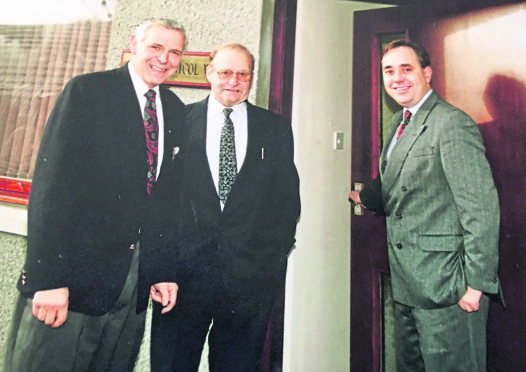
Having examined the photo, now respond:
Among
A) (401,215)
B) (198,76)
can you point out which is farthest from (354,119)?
(198,76)

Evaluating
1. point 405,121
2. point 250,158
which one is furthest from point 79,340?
point 405,121

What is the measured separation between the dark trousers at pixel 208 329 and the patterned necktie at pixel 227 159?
33 centimetres

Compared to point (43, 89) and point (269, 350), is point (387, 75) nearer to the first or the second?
point (269, 350)

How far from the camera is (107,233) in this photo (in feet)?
2.93

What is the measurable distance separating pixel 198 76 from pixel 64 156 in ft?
1.76

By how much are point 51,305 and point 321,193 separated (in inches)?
39.9

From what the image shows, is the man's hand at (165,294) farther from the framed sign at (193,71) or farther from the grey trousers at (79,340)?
the framed sign at (193,71)

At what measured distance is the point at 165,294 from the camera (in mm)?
1014

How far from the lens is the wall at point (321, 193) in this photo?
1.22 metres

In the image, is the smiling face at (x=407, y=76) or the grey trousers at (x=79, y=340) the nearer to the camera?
the grey trousers at (x=79, y=340)

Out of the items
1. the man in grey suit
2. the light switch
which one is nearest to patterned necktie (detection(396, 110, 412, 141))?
the man in grey suit

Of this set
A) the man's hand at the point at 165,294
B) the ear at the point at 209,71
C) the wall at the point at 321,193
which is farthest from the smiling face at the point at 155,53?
the man's hand at the point at 165,294

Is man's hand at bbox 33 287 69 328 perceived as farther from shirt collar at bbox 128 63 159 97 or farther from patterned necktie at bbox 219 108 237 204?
shirt collar at bbox 128 63 159 97

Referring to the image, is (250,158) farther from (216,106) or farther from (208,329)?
(208,329)
